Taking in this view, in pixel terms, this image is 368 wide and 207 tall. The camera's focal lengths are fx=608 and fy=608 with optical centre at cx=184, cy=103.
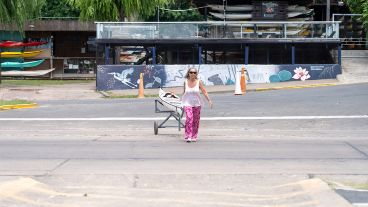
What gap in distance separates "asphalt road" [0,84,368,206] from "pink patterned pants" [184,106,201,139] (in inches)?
10.1

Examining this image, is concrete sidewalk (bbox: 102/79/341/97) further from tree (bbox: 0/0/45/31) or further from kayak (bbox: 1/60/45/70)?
kayak (bbox: 1/60/45/70)

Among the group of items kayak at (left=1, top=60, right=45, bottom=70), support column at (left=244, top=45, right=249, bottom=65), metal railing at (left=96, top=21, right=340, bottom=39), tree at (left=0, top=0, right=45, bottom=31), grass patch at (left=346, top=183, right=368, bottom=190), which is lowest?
grass patch at (left=346, top=183, right=368, bottom=190)

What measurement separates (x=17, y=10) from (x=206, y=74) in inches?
440

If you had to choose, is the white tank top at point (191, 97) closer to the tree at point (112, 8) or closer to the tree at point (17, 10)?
the tree at point (17, 10)

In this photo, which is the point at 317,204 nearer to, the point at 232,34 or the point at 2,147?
the point at 2,147

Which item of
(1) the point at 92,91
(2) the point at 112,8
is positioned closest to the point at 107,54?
(1) the point at 92,91

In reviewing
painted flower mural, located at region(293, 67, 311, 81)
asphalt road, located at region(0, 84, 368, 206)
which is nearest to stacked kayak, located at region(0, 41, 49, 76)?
painted flower mural, located at region(293, 67, 311, 81)

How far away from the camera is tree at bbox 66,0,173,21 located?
40.3 meters

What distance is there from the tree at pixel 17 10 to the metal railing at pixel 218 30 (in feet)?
14.8

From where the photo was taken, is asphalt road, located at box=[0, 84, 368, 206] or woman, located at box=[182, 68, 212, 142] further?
woman, located at box=[182, 68, 212, 142]

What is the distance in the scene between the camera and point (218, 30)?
34.3 metres

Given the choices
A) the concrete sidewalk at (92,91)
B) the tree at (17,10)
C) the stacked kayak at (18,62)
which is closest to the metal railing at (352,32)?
the concrete sidewalk at (92,91)

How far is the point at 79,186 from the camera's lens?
26.0 feet

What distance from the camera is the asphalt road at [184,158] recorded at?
733cm
